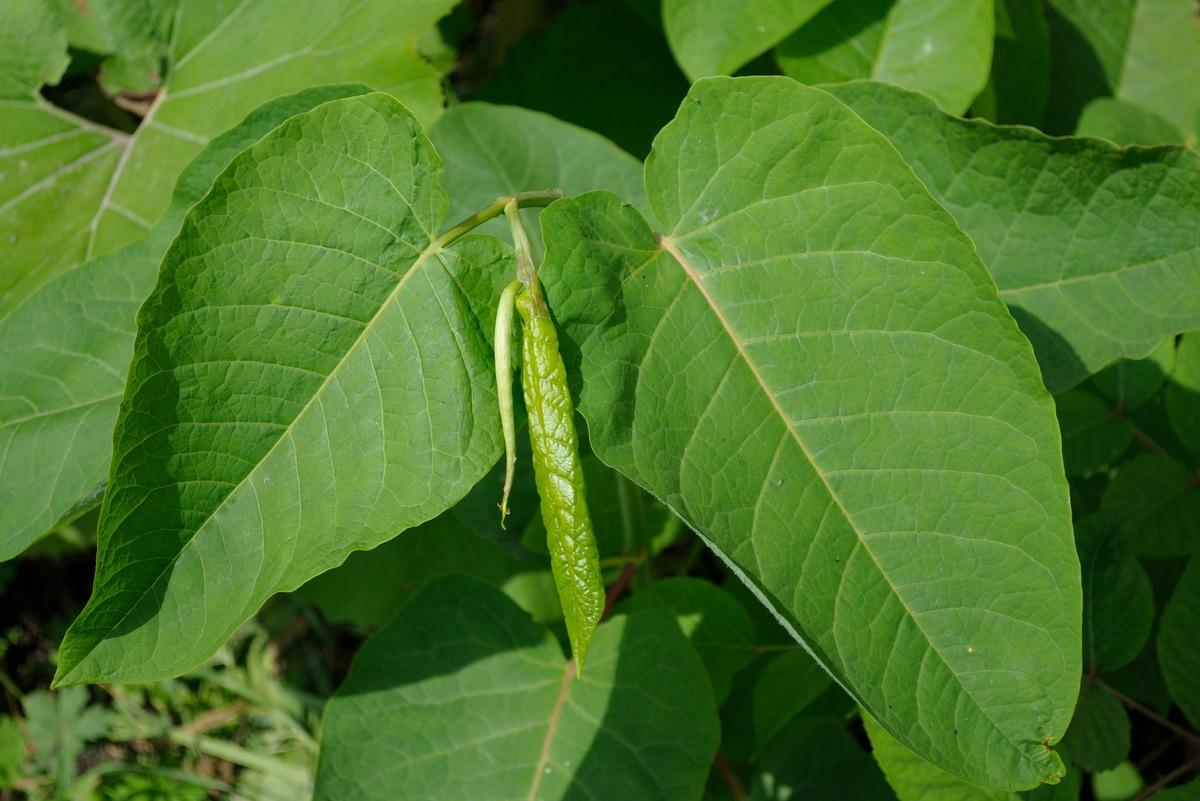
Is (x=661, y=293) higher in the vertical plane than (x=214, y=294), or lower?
lower

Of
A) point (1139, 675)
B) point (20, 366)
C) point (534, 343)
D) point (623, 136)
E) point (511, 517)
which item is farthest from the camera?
point (623, 136)

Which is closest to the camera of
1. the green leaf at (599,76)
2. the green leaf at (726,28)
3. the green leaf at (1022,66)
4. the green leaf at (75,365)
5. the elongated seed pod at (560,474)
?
the elongated seed pod at (560,474)

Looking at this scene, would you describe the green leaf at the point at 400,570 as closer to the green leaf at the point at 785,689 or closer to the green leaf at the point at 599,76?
the green leaf at the point at 785,689

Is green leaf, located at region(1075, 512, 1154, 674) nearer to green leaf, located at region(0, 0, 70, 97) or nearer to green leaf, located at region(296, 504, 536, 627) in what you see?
green leaf, located at region(296, 504, 536, 627)

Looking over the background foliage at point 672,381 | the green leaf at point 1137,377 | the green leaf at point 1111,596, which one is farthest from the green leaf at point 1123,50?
the green leaf at point 1111,596

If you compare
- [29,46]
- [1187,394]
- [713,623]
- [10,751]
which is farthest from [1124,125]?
[10,751]

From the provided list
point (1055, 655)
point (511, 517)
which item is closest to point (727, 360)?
point (1055, 655)

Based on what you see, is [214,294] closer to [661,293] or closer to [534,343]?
[534,343]

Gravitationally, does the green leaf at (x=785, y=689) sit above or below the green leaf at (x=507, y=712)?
below
